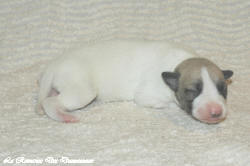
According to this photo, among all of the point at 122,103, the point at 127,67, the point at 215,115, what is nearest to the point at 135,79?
the point at 127,67

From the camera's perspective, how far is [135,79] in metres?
3.66

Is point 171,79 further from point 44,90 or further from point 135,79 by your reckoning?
point 44,90

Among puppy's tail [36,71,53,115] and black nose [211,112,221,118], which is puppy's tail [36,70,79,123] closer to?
puppy's tail [36,71,53,115]

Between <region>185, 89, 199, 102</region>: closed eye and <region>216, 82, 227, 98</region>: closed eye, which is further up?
<region>216, 82, 227, 98</region>: closed eye

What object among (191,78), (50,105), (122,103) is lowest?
(122,103)

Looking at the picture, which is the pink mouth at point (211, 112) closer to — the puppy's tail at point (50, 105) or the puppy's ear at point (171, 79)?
the puppy's ear at point (171, 79)

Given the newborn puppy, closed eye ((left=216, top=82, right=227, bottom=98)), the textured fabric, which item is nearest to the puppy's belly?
the newborn puppy

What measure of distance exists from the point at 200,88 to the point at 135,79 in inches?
28.0

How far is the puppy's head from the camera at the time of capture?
9.96 feet

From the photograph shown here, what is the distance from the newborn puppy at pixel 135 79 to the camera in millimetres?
3145

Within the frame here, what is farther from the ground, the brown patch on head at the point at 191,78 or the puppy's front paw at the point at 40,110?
the brown patch on head at the point at 191,78

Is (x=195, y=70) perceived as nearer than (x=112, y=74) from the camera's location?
Yes

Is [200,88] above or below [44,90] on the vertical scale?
above

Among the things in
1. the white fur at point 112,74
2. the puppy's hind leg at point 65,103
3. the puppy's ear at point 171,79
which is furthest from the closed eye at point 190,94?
the puppy's hind leg at point 65,103
